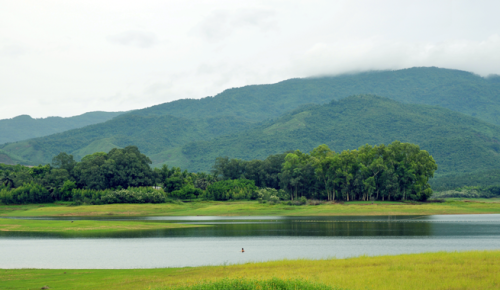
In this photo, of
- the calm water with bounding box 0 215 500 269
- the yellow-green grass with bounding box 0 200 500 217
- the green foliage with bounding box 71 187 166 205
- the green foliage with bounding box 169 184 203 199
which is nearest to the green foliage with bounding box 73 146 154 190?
the green foliage with bounding box 71 187 166 205

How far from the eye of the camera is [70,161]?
455ft

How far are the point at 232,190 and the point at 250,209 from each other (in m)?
23.3

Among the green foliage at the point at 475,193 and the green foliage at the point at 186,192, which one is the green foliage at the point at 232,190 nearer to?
the green foliage at the point at 186,192

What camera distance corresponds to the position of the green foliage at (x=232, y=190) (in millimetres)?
125188

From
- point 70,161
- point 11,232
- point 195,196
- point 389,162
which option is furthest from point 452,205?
point 70,161

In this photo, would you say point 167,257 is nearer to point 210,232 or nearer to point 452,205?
point 210,232

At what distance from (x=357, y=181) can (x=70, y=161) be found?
85.8m

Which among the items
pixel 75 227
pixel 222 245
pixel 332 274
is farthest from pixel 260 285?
pixel 75 227

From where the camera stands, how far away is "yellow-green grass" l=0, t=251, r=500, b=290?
24359mm

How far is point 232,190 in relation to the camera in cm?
12675

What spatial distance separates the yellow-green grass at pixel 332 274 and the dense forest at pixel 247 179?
254 ft

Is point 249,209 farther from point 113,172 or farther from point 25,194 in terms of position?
point 25,194

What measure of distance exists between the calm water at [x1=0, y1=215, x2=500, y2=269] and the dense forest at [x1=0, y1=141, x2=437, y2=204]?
155 feet

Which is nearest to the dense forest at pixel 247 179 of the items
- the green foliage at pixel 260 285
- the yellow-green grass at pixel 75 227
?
the yellow-green grass at pixel 75 227
